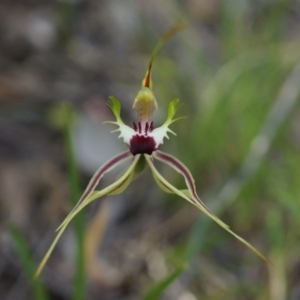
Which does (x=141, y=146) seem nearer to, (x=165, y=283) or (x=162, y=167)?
(x=165, y=283)

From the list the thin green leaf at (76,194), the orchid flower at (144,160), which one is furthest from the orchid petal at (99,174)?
the thin green leaf at (76,194)

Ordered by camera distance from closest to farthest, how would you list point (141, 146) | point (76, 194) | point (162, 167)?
point (141, 146), point (76, 194), point (162, 167)

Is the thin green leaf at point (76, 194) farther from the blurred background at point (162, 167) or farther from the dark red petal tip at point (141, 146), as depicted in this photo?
the dark red petal tip at point (141, 146)

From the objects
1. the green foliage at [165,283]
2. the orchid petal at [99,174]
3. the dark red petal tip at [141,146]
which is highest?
the dark red petal tip at [141,146]

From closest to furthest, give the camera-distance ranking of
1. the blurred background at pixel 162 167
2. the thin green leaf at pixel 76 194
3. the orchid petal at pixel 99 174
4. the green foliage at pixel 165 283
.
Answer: the orchid petal at pixel 99 174 < the green foliage at pixel 165 283 < the thin green leaf at pixel 76 194 < the blurred background at pixel 162 167

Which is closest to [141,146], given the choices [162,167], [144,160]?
[144,160]

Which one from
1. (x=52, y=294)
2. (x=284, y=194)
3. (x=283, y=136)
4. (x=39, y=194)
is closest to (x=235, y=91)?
(x=283, y=136)

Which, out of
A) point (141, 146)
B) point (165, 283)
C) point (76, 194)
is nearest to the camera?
point (141, 146)

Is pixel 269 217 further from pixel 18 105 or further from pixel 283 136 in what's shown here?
pixel 18 105

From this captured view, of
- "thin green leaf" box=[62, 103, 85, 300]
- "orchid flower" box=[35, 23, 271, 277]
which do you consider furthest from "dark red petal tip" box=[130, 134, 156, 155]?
"thin green leaf" box=[62, 103, 85, 300]
